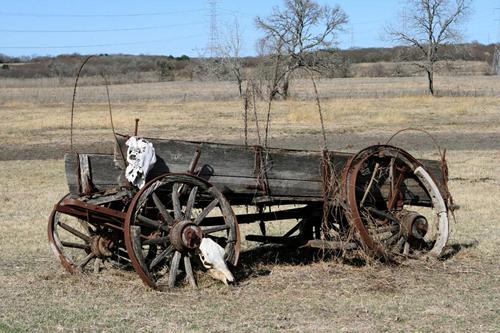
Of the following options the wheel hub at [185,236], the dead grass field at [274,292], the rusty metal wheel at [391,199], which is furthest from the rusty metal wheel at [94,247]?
the rusty metal wheel at [391,199]

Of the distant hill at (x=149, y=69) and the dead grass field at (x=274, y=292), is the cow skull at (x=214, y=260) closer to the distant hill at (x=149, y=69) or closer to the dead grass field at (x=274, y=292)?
the dead grass field at (x=274, y=292)

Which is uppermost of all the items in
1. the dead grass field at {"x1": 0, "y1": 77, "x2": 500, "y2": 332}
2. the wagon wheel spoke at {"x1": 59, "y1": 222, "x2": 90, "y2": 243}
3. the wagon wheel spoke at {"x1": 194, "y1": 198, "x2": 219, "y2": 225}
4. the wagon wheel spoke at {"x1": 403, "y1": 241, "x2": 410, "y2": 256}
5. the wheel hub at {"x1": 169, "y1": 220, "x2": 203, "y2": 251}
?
the wagon wheel spoke at {"x1": 194, "y1": 198, "x2": 219, "y2": 225}

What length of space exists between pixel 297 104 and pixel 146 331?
123 ft

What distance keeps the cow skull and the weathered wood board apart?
0.64m

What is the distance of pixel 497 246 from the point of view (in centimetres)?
867

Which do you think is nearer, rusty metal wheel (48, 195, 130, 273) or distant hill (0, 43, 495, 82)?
rusty metal wheel (48, 195, 130, 273)

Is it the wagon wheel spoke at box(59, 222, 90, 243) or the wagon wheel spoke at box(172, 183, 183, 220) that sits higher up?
the wagon wheel spoke at box(172, 183, 183, 220)

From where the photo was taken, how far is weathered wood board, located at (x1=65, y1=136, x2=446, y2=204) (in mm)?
6645

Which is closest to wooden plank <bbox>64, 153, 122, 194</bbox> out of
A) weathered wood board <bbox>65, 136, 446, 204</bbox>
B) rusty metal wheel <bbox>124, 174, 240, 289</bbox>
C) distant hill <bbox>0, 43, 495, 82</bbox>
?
weathered wood board <bbox>65, 136, 446, 204</bbox>

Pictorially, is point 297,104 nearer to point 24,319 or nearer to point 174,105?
point 174,105

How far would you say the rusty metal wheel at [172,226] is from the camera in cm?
627

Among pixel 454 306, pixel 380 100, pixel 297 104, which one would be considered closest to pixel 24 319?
pixel 454 306

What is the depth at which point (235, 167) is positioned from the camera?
7004 mm

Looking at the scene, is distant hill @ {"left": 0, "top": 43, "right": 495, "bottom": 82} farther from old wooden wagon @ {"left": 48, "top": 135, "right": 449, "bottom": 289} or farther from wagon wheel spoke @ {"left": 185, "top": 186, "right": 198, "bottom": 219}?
wagon wheel spoke @ {"left": 185, "top": 186, "right": 198, "bottom": 219}
